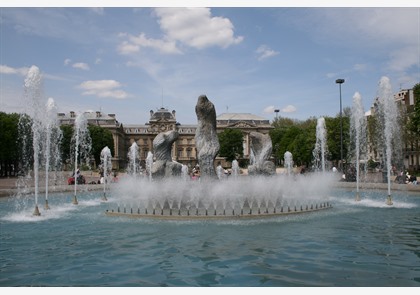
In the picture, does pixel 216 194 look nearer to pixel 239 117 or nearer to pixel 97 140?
pixel 97 140

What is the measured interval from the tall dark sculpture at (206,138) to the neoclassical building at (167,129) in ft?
327

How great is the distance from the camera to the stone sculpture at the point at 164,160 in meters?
25.7

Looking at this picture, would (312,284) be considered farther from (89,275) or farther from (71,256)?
(71,256)

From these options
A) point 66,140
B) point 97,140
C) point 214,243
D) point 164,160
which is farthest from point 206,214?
point 97,140

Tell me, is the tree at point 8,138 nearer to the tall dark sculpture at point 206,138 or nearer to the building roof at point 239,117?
Result: the tall dark sculpture at point 206,138

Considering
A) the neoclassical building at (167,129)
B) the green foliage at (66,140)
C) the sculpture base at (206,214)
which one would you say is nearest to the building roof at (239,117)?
the neoclassical building at (167,129)

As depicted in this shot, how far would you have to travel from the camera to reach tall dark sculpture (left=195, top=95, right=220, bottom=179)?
22.6 m

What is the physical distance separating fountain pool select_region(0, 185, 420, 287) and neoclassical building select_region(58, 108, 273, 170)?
106 meters

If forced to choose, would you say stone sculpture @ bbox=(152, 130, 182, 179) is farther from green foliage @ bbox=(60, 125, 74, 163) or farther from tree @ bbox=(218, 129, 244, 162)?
tree @ bbox=(218, 129, 244, 162)

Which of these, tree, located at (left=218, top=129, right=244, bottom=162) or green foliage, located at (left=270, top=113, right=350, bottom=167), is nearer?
green foliage, located at (left=270, top=113, right=350, bottom=167)

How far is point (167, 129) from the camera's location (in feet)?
439

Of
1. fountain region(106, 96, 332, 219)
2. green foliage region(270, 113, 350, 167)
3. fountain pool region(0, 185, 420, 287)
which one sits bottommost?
fountain pool region(0, 185, 420, 287)

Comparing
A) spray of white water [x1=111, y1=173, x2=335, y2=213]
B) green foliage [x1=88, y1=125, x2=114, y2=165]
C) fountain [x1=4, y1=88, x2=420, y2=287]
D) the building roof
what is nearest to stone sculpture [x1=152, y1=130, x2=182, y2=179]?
fountain [x1=4, y1=88, x2=420, y2=287]

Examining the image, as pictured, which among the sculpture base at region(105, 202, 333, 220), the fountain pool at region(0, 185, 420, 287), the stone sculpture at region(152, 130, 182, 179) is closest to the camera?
the fountain pool at region(0, 185, 420, 287)
